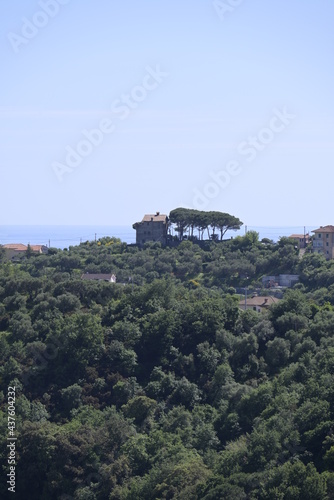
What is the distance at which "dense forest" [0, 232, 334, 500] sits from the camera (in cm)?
Result: 2725

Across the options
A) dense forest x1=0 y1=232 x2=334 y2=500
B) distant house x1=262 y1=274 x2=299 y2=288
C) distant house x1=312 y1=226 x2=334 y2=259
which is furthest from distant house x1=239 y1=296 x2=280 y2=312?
distant house x1=312 y1=226 x2=334 y2=259

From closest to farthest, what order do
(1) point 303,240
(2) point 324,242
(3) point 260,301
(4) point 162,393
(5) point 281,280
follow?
(4) point 162,393, (3) point 260,301, (5) point 281,280, (2) point 324,242, (1) point 303,240

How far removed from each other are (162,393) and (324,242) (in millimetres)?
37606

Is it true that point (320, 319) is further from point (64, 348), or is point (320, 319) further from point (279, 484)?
point (279, 484)

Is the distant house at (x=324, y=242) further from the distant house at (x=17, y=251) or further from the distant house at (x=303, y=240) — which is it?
the distant house at (x=17, y=251)

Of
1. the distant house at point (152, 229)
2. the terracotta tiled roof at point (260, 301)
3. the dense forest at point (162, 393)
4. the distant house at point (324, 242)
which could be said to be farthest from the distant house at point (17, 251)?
the terracotta tiled roof at point (260, 301)

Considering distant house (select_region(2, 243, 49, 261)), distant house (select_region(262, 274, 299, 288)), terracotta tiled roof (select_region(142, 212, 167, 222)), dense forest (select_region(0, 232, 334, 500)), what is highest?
terracotta tiled roof (select_region(142, 212, 167, 222))

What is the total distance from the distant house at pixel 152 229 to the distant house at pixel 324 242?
41.6 feet

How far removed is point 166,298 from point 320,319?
7757mm

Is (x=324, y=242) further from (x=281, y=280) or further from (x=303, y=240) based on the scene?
(x=281, y=280)

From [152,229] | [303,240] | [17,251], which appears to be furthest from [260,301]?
[17,251]

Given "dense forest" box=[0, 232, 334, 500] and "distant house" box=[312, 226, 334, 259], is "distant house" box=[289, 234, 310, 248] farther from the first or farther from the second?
"dense forest" box=[0, 232, 334, 500]

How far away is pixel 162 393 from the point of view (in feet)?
117

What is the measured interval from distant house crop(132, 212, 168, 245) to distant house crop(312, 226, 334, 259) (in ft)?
41.6
